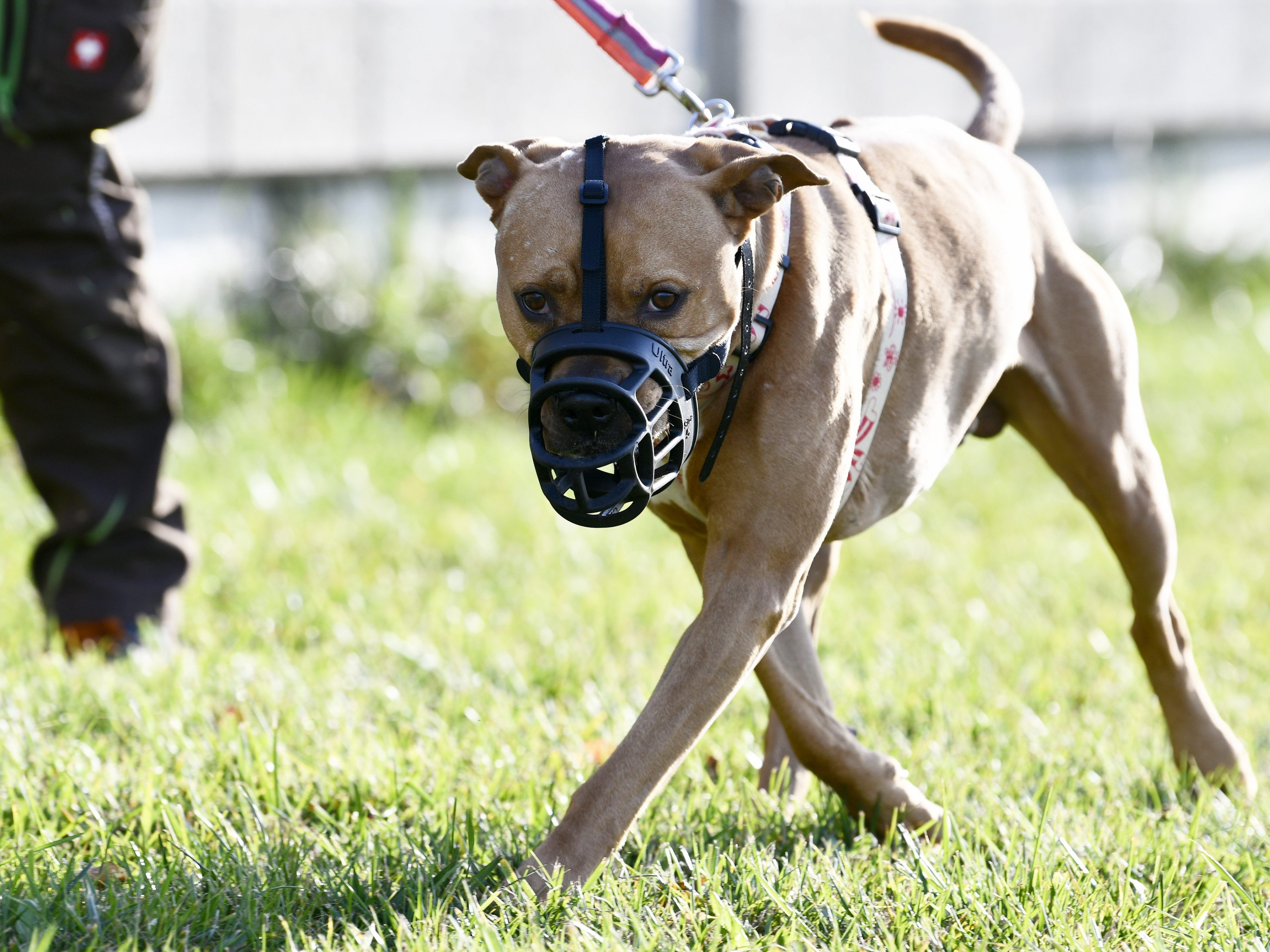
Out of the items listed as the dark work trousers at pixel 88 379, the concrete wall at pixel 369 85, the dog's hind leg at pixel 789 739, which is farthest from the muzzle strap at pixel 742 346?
the concrete wall at pixel 369 85

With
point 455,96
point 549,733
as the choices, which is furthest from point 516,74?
point 549,733

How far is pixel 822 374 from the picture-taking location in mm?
2338

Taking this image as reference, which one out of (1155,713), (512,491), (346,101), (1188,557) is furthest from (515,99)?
(1155,713)

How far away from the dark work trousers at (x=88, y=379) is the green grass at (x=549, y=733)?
0.23m

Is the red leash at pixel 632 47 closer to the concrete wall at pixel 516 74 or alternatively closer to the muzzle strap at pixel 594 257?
the muzzle strap at pixel 594 257

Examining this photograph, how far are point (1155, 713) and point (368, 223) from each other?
464 centimetres

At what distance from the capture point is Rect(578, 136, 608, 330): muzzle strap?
212 cm

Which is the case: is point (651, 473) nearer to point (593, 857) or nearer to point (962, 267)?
point (593, 857)

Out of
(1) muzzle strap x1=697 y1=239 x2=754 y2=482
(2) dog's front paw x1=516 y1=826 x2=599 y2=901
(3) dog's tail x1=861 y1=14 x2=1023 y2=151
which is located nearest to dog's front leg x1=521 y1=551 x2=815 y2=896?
(2) dog's front paw x1=516 y1=826 x2=599 y2=901

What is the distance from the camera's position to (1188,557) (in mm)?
4930

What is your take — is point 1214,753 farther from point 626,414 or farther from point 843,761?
point 626,414

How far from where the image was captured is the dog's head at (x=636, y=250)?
2.11 metres

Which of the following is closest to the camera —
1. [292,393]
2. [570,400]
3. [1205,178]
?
[570,400]

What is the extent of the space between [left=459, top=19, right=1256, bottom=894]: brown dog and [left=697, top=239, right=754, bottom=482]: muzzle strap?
25 millimetres
